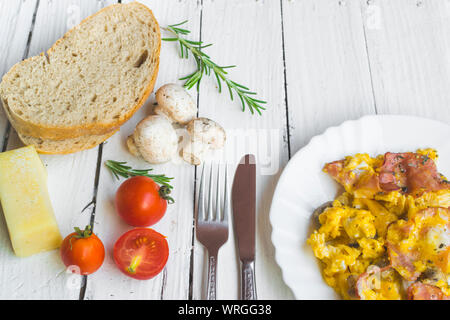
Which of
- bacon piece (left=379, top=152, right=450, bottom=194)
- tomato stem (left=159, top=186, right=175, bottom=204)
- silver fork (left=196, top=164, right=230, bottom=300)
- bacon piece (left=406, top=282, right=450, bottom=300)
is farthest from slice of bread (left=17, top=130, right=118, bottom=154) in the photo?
bacon piece (left=406, top=282, right=450, bottom=300)

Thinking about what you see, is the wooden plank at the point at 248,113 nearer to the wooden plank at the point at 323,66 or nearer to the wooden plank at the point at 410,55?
the wooden plank at the point at 323,66

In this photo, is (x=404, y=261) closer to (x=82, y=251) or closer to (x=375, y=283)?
(x=375, y=283)

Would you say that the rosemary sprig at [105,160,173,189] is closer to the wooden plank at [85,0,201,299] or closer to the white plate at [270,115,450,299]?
the wooden plank at [85,0,201,299]

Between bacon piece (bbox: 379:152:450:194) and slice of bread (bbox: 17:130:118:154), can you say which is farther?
slice of bread (bbox: 17:130:118:154)

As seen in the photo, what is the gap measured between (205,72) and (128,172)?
0.63 m

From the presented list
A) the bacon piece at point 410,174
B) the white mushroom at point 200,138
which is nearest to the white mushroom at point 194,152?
the white mushroom at point 200,138

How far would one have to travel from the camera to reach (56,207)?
1.62 meters

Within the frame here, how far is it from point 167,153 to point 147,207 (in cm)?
25

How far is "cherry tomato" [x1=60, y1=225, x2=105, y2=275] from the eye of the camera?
1.41 meters

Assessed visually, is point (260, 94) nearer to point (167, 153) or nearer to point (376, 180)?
point (167, 153)

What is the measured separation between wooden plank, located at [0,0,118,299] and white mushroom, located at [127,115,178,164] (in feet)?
0.82

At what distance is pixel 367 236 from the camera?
1.39 m

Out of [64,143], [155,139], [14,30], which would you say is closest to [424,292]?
[155,139]
